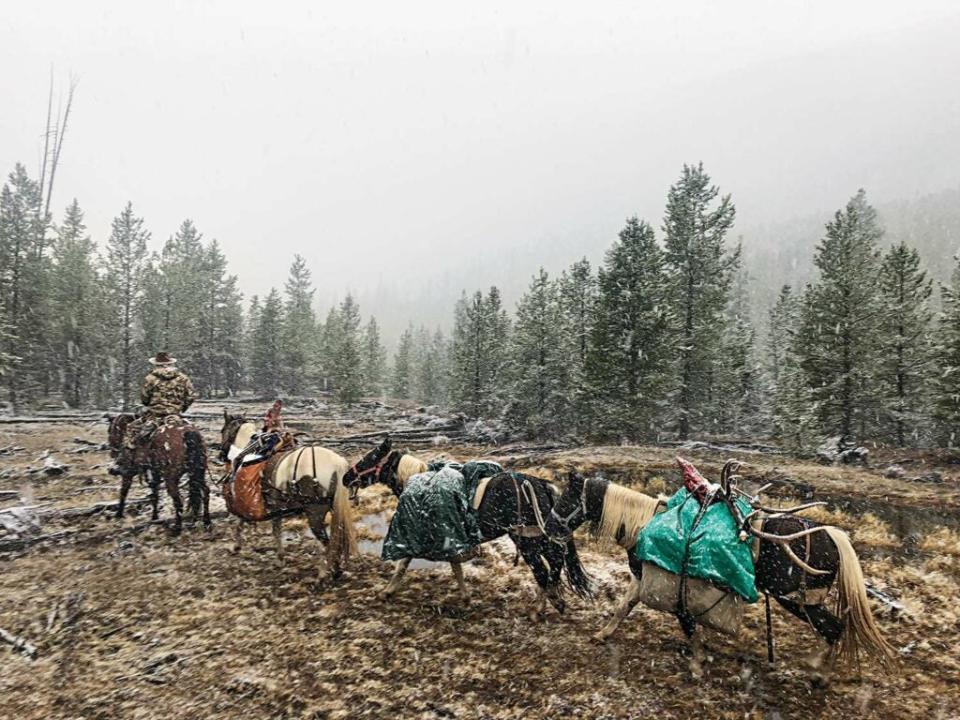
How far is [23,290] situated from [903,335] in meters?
52.2

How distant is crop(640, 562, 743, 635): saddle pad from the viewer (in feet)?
15.2

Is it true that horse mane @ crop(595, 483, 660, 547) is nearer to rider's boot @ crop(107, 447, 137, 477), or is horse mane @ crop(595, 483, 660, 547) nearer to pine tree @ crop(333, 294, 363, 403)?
rider's boot @ crop(107, 447, 137, 477)

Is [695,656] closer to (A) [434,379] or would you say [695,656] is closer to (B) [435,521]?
(B) [435,521]

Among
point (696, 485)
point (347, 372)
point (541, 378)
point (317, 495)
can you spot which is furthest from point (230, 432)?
point (347, 372)

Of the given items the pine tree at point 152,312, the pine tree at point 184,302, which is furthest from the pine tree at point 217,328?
the pine tree at point 152,312

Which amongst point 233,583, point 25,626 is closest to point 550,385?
point 233,583

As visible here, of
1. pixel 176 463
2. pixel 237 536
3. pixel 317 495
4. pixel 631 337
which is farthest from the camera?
pixel 631 337

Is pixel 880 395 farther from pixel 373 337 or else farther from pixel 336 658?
pixel 373 337

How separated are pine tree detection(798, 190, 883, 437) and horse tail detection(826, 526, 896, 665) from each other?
20.7 m

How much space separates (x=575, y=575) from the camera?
626cm

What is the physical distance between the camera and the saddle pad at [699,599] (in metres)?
4.62

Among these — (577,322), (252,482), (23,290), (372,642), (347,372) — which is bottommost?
(372,642)

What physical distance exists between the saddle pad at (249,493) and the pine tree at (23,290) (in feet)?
96.9

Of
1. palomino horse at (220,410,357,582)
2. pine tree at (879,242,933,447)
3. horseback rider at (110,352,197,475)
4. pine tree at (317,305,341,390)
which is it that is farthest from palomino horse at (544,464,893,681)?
pine tree at (317,305,341,390)
